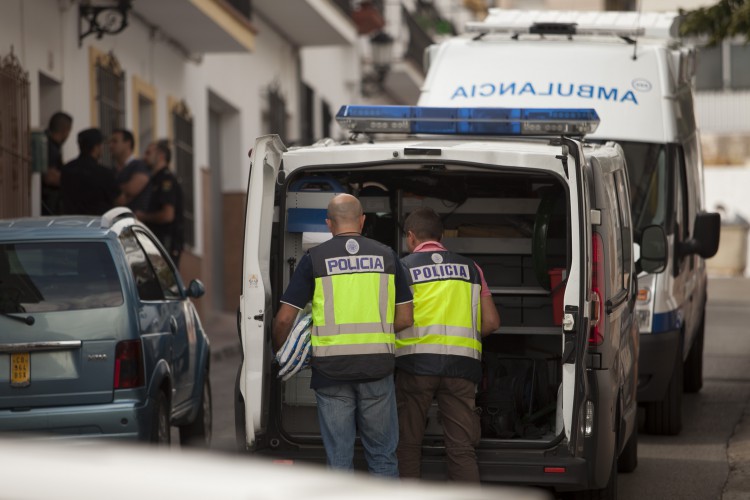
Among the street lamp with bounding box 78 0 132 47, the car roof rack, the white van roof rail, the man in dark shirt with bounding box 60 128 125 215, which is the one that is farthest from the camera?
the street lamp with bounding box 78 0 132 47

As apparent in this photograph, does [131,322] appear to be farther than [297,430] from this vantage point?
Yes

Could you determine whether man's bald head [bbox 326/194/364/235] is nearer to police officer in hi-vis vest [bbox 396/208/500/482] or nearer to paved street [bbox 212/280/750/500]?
police officer in hi-vis vest [bbox 396/208/500/482]

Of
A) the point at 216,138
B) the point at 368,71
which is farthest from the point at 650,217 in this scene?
the point at 368,71

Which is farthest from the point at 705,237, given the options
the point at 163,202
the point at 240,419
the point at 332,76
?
the point at 332,76

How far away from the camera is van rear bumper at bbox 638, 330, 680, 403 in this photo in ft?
34.6

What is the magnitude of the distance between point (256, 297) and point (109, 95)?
34.9 ft

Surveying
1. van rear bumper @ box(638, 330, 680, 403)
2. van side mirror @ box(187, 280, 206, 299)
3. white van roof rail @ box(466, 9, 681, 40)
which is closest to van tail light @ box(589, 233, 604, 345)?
van rear bumper @ box(638, 330, 680, 403)

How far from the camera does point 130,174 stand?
14414 mm

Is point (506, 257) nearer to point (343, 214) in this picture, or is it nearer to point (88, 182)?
point (343, 214)

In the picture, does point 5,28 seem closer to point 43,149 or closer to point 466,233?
point 43,149

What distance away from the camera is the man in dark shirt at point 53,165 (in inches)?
555

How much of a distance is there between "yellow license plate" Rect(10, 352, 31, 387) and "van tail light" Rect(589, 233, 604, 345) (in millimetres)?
2897

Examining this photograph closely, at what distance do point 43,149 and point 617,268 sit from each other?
7717 mm

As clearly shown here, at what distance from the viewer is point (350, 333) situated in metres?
7.18
